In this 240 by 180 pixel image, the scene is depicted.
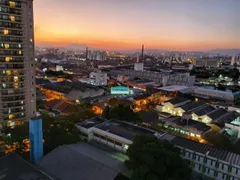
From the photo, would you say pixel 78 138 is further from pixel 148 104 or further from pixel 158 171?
pixel 148 104

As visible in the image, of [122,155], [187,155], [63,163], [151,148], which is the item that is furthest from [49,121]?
[187,155]

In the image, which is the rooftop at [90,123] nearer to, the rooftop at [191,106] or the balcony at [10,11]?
the balcony at [10,11]

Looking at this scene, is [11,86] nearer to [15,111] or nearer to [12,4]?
[15,111]

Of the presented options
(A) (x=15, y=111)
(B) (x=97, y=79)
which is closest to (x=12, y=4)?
(A) (x=15, y=111)

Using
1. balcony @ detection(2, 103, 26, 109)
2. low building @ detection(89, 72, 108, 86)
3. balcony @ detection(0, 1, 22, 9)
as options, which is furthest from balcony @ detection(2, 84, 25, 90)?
low building @ detection(89, 72, 108, 86)

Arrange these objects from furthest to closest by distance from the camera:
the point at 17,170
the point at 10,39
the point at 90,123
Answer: the point at 10,39
the point at 90,123
the point at 17,170

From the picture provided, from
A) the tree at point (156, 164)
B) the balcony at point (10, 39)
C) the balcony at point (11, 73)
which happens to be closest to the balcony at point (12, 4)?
the balcony at point (10, 39)
